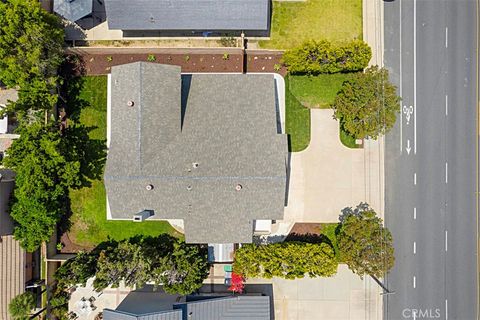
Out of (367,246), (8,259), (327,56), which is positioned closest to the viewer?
(367,246)

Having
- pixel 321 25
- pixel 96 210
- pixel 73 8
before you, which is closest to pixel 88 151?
pixel 96 210

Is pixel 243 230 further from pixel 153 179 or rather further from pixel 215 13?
pixel 215 13

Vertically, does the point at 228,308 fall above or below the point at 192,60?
below

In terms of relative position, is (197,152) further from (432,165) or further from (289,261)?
(432,165)

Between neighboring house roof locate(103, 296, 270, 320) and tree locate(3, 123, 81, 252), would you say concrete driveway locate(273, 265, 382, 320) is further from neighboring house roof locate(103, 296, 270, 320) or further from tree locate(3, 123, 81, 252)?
tree locate(3, 123, 81, 252)

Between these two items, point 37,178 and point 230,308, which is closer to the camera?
point 37,178

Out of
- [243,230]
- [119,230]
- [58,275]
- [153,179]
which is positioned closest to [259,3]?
[153,179]
